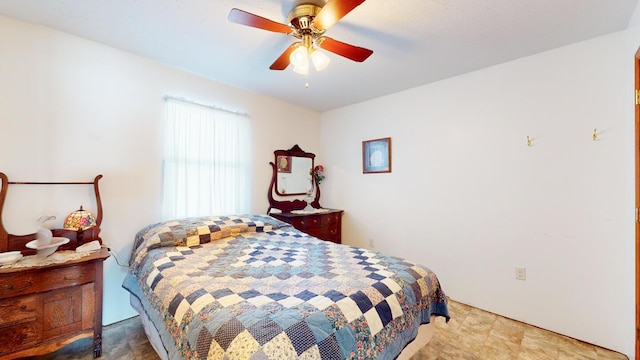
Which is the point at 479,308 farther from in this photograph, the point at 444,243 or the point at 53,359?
the point at 53,359

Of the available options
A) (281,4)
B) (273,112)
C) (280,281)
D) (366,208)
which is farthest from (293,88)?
(280,281)

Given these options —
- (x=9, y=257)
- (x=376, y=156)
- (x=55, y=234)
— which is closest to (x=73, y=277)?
(x=9, y=257)

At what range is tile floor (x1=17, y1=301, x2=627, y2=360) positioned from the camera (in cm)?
186

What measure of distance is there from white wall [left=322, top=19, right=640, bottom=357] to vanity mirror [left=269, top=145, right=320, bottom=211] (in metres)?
1.20

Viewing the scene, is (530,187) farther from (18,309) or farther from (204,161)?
(18,309)

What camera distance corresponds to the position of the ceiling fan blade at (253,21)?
1455mm

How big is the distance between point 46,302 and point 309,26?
2.49 meters

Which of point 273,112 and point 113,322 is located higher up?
point 273,112

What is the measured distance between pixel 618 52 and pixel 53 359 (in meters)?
4.72

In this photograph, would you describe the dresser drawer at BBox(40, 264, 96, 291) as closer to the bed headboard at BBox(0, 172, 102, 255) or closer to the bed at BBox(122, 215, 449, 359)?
the bed at BBox(122, 215, 449, 359)

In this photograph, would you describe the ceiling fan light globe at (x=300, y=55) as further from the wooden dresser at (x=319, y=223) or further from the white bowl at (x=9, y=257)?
the white bowl at (x=9, y=257)

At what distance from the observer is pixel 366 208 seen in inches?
142

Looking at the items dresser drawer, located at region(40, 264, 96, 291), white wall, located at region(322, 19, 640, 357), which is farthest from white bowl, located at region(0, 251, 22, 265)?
white wall, located at region(322, 19, 640, 357)

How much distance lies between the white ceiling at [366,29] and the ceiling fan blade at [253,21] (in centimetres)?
18
